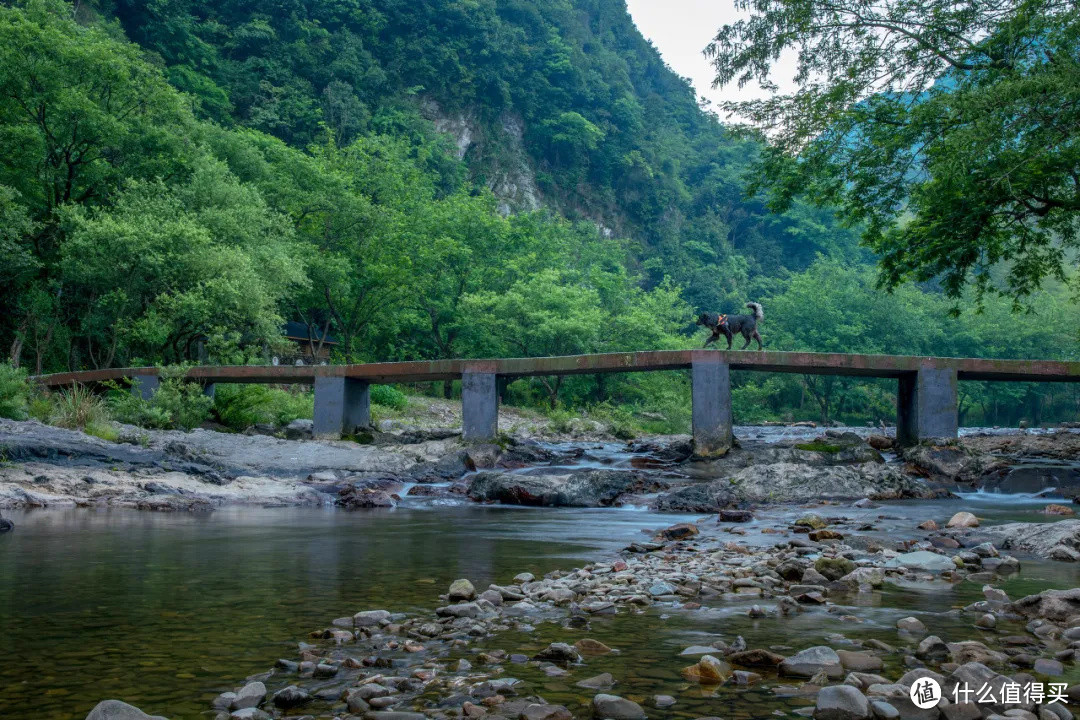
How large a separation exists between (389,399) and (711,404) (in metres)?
18.9

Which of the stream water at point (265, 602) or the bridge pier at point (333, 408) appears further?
the bridge pier at point (333, 408)

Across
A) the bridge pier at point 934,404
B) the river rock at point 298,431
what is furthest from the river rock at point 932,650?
the river rock at point 298,431

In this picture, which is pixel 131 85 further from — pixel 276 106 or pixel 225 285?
pixel 276 106

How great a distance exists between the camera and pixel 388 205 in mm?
44188

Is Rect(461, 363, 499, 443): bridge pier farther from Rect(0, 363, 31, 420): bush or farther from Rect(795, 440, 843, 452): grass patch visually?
Rect(0, 363, 31, 420): bush

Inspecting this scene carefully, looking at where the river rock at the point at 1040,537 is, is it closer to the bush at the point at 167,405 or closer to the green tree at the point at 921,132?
the green tree at the point at 921,132

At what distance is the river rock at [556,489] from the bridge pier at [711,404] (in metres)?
4.00

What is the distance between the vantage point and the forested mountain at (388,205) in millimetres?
26781

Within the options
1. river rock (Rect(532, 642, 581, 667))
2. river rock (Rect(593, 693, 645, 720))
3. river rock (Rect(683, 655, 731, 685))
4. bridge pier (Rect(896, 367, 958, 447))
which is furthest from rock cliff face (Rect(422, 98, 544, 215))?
river rock (Rect(593, 693, 645, 720))

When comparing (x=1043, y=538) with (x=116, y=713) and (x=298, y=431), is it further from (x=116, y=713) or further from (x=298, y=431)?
(x=298, y=431)

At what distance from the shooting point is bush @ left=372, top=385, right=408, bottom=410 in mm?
33375

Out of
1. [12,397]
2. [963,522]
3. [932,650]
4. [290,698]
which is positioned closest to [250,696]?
[290,698]

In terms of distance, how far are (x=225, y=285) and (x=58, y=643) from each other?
21.6 metres

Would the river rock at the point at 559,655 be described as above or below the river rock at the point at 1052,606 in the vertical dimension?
below
